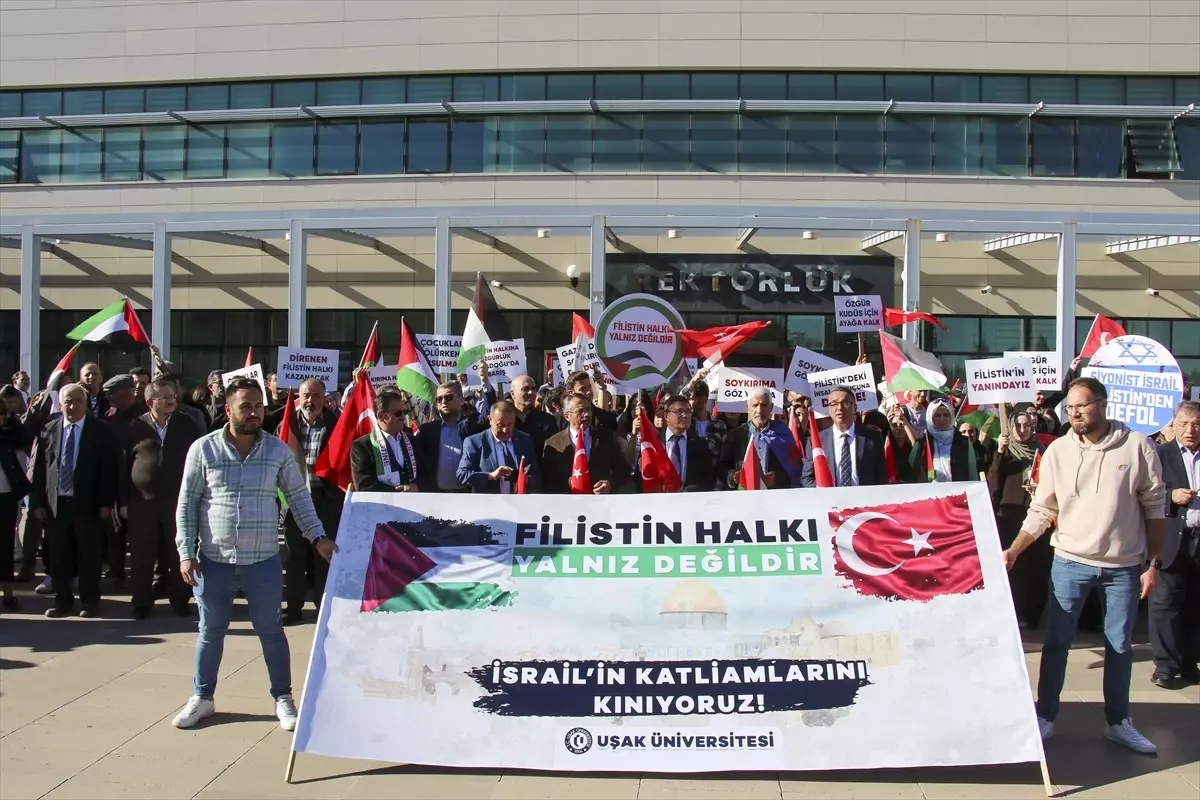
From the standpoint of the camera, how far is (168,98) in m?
23.1

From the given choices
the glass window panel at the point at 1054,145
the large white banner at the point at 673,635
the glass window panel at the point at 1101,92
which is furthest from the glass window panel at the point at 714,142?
the large white banner at the point at 673,635

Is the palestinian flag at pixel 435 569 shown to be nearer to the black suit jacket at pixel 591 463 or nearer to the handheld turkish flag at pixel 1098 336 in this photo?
the black suit jacket at pixel 591 463

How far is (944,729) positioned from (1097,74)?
2079 cm

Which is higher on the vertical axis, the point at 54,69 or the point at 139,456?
the point at 54,69

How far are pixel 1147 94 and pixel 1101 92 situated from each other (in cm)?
98

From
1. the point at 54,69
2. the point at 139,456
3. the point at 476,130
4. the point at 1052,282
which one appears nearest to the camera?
the point at 139,456

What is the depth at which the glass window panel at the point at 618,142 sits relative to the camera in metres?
21.5

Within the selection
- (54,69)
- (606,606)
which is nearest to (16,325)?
(54,69)

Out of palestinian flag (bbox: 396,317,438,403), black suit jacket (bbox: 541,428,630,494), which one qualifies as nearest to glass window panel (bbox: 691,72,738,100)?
palestinian flag (bbox: 396,317,438,403)

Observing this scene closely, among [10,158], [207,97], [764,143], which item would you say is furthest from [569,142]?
[10,158]

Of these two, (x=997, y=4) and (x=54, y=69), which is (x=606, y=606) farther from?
(x=54, y=69)

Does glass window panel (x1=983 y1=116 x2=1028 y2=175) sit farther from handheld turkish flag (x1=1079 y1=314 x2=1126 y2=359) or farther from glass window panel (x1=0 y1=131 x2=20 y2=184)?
glass window panel (x1=0 y1=131 x2=20 y2=184)

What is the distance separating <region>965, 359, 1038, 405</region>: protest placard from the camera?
29.6 feet

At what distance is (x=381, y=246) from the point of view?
21.3 metres
